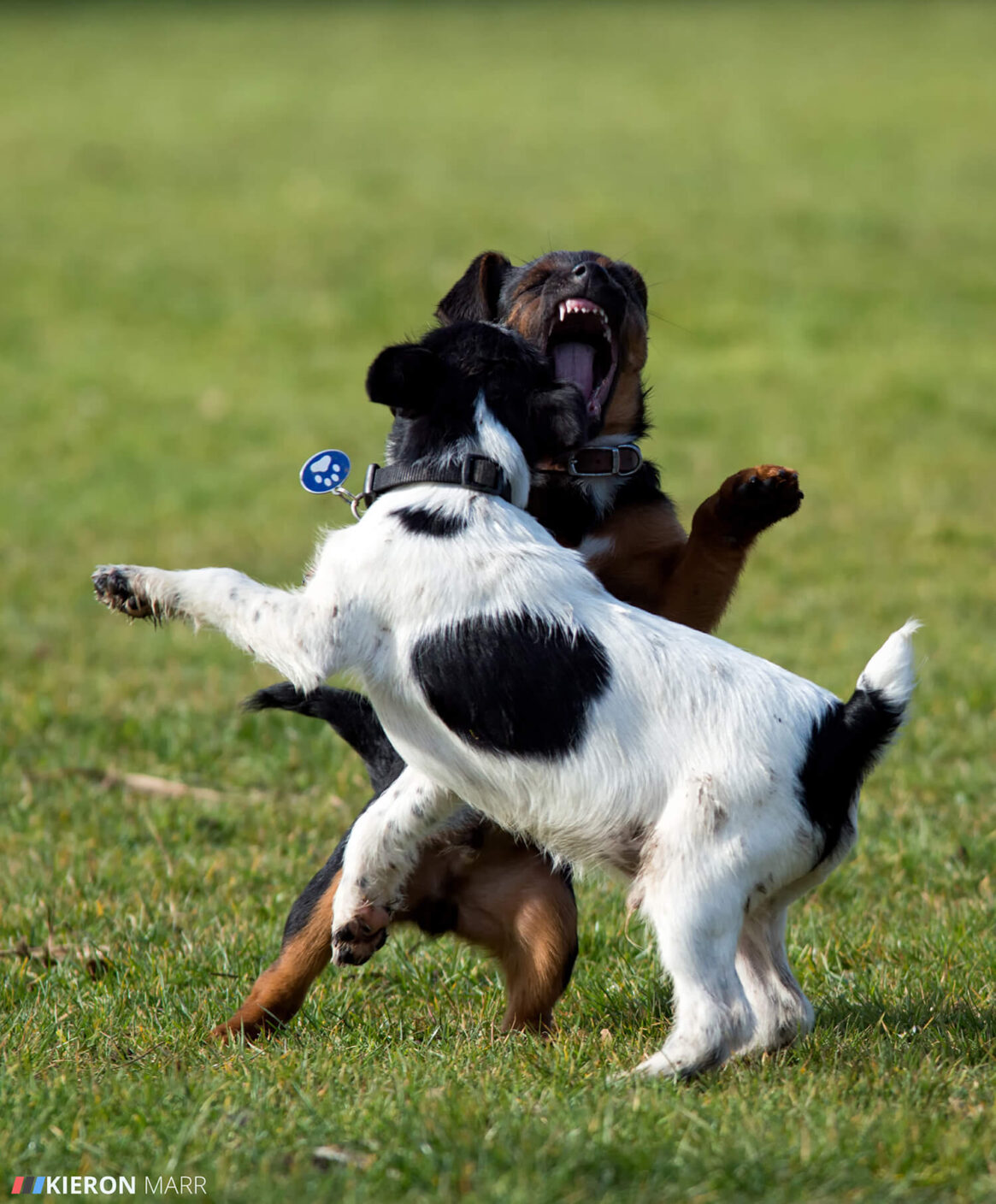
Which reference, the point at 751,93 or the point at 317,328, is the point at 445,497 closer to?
the point at 317,328

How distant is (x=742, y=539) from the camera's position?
386cm

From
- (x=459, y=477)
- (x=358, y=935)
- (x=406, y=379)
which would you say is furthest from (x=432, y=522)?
(x=358, y=935)

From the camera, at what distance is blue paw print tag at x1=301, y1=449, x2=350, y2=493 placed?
3658 millimetres

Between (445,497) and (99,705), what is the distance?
3888mm

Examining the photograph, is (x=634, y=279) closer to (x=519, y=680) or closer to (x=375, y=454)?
(x=519, y=680)

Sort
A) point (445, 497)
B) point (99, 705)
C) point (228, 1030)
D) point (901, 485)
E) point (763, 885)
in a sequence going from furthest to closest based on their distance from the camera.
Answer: point (901, 485) < point (99, 705) < point (228, 1030) < point (445, 497) < point (763, 885)

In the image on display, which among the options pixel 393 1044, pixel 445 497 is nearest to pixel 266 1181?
pixel 393 1044

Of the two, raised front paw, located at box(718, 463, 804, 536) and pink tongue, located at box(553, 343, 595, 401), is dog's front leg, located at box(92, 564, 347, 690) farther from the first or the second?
pink tongue, located at box(553, 343, 595, 401)

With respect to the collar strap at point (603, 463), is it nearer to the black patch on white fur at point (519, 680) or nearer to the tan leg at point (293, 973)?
the black patch on white fur at point (519, 680)

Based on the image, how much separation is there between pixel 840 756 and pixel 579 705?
57cm

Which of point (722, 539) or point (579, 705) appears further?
point (722, 539)

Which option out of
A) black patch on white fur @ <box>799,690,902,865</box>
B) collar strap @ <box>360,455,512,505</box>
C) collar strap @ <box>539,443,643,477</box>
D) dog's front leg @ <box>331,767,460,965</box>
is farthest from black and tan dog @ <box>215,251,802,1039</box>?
black patch on white fur @ <box>799,690,902,865</box>

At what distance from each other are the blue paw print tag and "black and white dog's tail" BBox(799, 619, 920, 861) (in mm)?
1277

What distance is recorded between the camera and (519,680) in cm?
324
